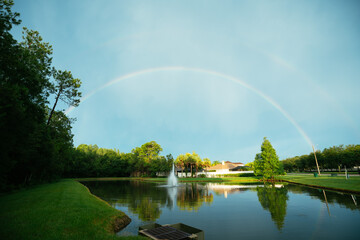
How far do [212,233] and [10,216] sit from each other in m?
10.7

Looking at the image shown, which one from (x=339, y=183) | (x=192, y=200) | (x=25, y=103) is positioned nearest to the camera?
(x=25, y=103)

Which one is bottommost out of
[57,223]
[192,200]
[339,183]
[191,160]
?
[192,200]

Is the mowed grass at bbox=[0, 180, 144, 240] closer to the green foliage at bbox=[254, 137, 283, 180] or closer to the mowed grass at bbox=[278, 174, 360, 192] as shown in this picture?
the mowed grass at bbox=[278, 174, 360, 192]

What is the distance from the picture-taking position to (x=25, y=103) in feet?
50.4

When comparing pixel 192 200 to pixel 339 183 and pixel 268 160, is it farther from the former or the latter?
pixel 268 160

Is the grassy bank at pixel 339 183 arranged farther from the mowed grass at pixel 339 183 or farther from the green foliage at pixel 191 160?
the green foliage at pixel 191 160

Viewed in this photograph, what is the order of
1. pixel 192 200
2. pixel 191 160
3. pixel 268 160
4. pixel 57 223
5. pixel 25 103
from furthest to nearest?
pixel 191 160, pixel 268 160, pixel 192 200, pixel 25 103, pixel 57 223

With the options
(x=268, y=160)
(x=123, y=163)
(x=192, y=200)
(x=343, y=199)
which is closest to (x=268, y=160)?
(x=268, y=160)

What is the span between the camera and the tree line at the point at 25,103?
8.41m

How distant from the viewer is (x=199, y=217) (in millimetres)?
13906

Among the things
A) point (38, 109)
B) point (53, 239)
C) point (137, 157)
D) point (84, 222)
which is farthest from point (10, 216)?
point (137, 157)

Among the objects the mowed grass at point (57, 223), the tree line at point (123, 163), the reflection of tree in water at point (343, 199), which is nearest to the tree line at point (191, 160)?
the tree line at point (123, 163)

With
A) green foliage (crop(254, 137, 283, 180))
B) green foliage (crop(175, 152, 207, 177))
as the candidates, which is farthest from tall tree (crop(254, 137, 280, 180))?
Answer: green foliage (crop(175, 152, 207, 177))

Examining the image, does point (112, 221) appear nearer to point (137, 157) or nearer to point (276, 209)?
point (276, 209)
